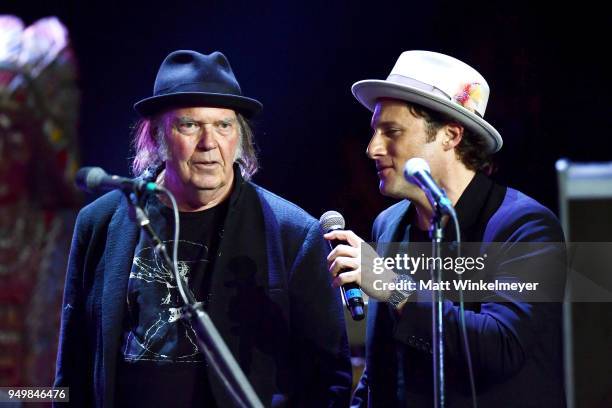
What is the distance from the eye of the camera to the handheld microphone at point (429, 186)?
225 centimetres

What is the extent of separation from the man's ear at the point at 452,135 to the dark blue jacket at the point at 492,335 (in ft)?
0.57

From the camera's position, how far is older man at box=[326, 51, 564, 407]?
2572mm

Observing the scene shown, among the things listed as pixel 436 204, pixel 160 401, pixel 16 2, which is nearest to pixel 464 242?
pixel 436 204

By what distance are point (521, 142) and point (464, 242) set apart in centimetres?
155

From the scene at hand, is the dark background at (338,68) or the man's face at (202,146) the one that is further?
the dark background at (338,68)

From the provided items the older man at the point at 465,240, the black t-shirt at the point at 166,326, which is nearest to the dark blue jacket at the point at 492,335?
the older man at the point at 465,240

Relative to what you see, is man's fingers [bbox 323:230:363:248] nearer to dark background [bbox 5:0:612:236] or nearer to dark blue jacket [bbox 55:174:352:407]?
dark blue jacket [bbox 55:174:352:407]

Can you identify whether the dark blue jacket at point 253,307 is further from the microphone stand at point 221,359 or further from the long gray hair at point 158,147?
the microphone stand at point 221,359

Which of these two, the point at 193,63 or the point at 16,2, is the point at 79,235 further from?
the point at 16,2

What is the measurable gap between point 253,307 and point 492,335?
0.86m

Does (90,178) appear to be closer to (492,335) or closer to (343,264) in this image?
(343,264)

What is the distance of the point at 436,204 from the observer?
2.27 m

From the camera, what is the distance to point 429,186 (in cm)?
228

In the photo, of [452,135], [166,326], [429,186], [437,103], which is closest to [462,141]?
[452,135]
